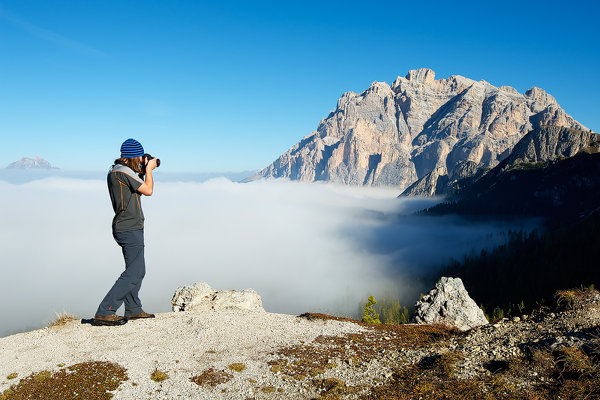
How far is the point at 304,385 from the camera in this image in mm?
8602

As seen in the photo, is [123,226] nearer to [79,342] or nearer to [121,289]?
[121,289]

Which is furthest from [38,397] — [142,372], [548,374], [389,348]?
[548,374]

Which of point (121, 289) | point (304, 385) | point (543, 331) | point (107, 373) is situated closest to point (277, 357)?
point (304, 385)

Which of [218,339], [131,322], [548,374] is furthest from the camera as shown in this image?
[131,322]

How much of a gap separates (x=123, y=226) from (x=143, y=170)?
1.94m

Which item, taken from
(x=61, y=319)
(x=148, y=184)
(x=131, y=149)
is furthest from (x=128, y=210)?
(x=61, y=319)

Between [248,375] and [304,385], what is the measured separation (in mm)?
1652

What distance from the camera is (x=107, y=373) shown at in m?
9.33

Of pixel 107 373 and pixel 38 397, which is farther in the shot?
pixel 107 373

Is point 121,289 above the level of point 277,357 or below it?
above

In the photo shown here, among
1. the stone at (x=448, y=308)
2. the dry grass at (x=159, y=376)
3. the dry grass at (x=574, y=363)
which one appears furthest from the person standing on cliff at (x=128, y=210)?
the stone at (x=448, y=308)

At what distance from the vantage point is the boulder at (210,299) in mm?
18094

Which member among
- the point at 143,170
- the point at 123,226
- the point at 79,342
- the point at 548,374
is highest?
the point at 143,170

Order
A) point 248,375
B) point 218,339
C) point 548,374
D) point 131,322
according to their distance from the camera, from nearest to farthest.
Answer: point 548,374 → point 248,375 → point 218,339 → point 131,322
